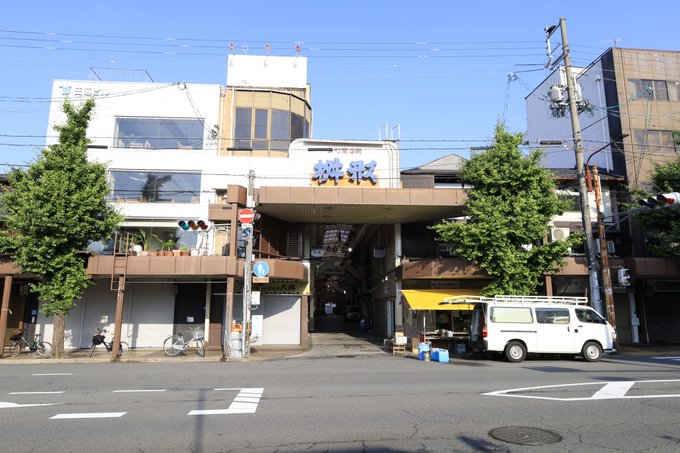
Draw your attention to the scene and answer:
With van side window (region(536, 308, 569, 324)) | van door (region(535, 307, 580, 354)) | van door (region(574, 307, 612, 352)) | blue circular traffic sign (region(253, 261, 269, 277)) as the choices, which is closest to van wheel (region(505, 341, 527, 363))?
van door (region(535, 307, 580, 354))

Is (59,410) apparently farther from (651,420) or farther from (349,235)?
(349,235)

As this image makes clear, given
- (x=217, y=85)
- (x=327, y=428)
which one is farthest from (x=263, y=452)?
(x=217, y=85)

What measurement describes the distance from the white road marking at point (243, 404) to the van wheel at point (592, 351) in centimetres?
1244

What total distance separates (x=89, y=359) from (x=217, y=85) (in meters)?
15.9

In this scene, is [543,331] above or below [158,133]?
below

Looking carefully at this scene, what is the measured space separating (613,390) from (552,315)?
7.45 m

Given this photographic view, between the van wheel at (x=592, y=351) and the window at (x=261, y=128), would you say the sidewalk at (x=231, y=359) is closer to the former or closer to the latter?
the van wheel at (x=592, y=351)

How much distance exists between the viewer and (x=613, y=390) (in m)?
9.43

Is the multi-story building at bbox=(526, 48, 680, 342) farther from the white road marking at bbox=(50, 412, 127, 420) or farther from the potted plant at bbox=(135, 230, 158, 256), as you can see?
the white road marking at bbox=(50, 412, 127, 420)

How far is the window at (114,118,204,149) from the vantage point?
2541 cm

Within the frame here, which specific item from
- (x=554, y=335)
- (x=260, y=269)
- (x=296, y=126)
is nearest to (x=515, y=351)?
(x=554, y=335)

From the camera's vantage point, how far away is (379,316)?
33.5 meters

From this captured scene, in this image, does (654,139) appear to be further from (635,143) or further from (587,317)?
(587,317)

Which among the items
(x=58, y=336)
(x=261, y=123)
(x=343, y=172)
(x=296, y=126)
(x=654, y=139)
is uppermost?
(x=296, y=126)
